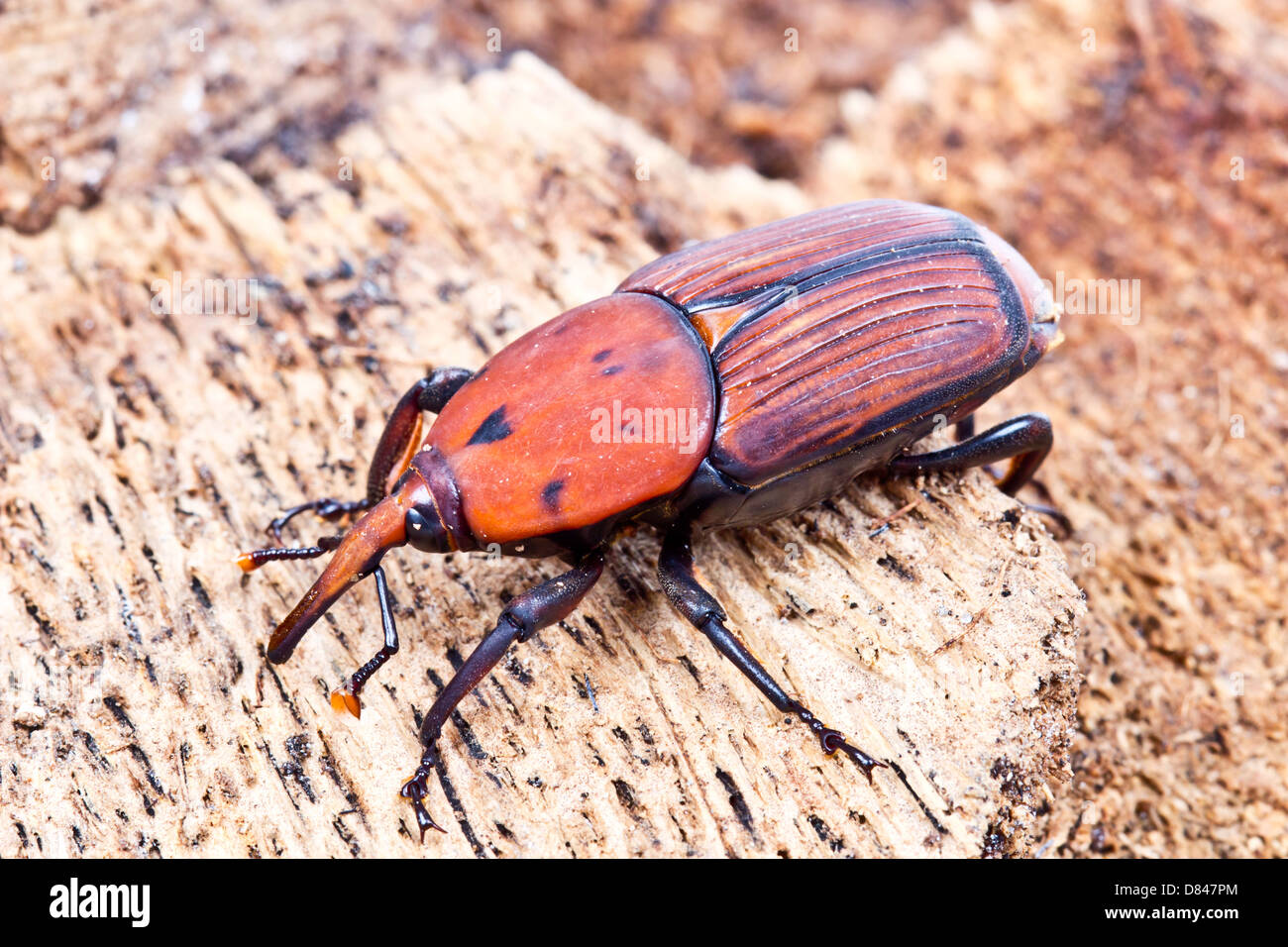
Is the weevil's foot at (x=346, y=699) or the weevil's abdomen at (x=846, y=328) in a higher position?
the weevil's abdomen at (x=846, y=328)

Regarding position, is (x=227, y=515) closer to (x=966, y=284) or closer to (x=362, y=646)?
(x=362, y=646)

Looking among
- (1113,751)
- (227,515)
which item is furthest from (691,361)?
(1113,751)

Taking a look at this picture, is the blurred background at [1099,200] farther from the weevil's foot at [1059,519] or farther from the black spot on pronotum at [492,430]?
the black spot on pronotum at [492,430]

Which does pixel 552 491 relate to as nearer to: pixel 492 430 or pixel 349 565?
pixel 492 430

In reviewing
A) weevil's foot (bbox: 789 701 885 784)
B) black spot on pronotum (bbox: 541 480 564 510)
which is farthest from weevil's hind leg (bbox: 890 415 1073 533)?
black spot on pronotum (bbox: 541 480 564 510)

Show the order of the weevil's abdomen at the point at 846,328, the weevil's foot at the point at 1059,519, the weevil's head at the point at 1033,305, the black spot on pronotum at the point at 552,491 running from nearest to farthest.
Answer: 1. the black spot on pronotum at the point at 552,491
2. the weevil's abdomen at the point at 846,328
3. the weevil's head at the point at 1033,305
4. the weevil's foot at the point at 1059,519

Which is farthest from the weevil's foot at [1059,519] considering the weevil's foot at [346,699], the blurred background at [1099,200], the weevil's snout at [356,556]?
the weevil's foot at [346,699]

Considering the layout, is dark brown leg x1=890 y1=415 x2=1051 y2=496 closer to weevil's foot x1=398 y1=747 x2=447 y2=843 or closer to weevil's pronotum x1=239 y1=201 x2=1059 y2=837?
weevil's pronotum x1=239 y1=201 x2=1059 y2=837
